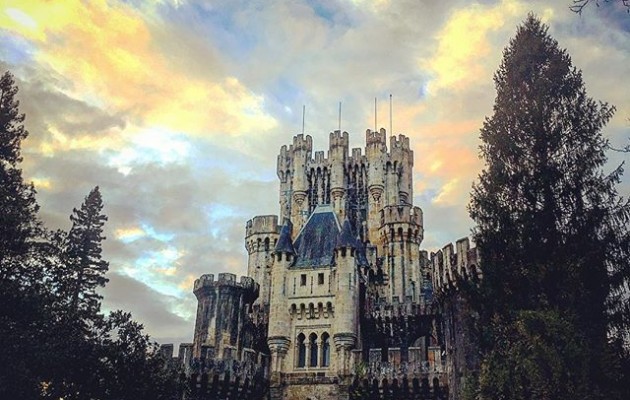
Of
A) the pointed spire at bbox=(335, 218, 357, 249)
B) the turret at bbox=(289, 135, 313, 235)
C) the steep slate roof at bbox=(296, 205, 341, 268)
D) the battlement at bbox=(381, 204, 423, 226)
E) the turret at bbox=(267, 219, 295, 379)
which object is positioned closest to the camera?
the turret at bbox=(267, 219, 295, 379)

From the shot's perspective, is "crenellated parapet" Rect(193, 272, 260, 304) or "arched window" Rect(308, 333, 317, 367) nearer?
"arched window" Rect(308, 333, 317, 367)

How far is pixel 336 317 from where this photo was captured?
41.8 m

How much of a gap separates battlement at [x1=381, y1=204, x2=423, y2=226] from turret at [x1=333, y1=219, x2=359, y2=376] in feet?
39.4

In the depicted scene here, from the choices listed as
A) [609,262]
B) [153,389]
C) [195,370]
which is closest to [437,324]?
[195,370]

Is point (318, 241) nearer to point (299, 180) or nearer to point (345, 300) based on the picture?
point (345, 300)

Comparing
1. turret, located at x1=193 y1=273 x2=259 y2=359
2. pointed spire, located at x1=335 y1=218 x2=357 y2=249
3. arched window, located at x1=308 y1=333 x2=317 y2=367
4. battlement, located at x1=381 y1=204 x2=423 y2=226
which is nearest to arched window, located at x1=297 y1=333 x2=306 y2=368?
arched window, located at x1=308 y1=333 x2=317 y2=367

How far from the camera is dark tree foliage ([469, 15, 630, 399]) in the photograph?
1952 centimetres

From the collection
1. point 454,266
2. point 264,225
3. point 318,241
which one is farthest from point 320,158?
point 454,266

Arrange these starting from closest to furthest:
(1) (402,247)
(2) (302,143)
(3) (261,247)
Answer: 1. (1) (402,247)
2. (3) (261,247)
3. (2) (302,143)

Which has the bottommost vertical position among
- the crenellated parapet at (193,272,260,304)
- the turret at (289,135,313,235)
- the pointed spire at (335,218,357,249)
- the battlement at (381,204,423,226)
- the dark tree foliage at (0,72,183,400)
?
the dark tree foliage at (0,72,183,400)

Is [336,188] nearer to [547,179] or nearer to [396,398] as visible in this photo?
[396,398]

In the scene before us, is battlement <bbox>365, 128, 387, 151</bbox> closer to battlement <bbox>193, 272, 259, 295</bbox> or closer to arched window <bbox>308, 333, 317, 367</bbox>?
battlement <bbox>193, 272, 259, 295</bbox>

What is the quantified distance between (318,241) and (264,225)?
1090 centimetres

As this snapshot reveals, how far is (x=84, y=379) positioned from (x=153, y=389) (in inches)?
135
